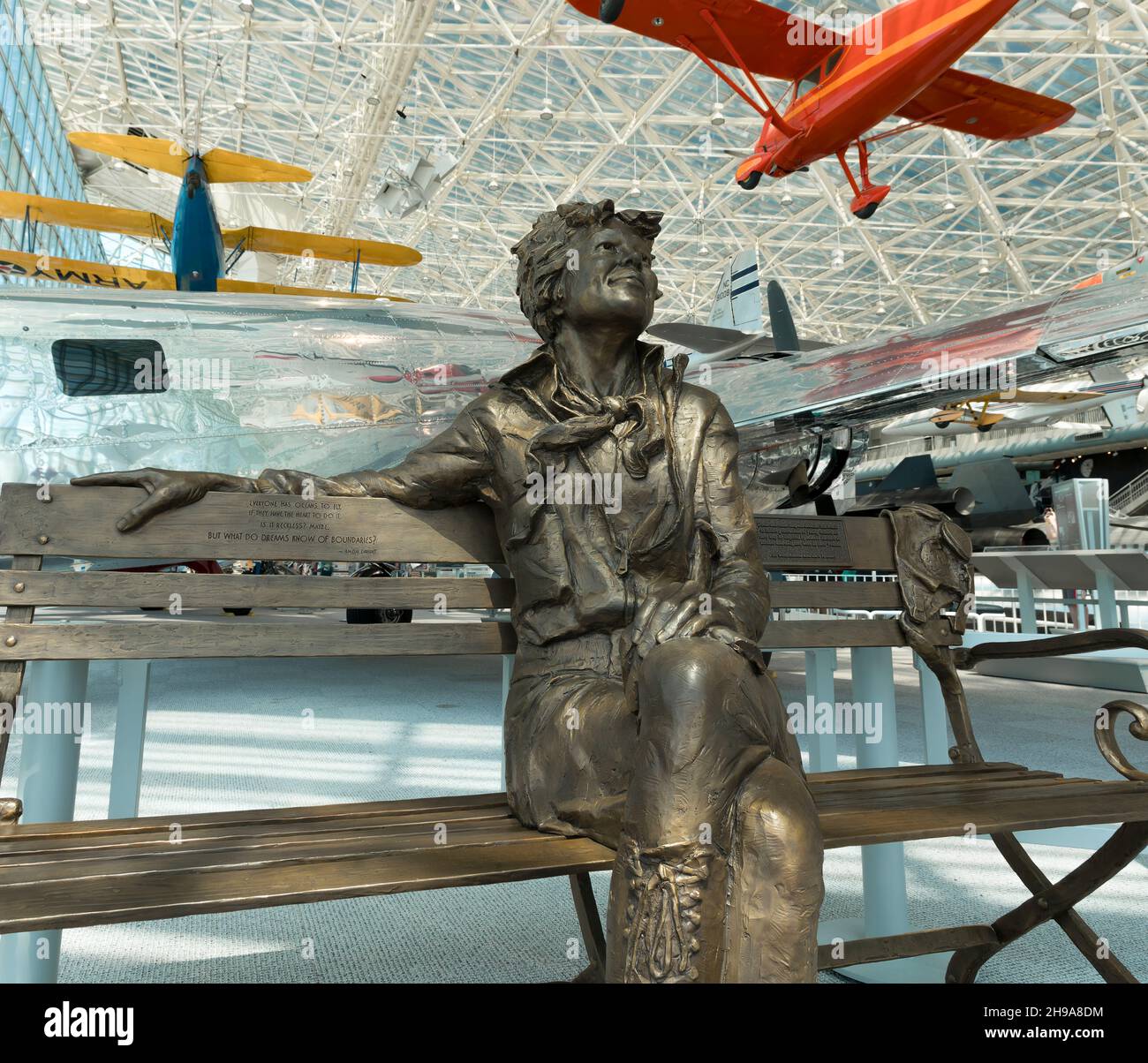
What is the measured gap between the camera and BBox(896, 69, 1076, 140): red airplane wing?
1102 centimetres

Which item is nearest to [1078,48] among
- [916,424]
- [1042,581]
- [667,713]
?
[916,424]

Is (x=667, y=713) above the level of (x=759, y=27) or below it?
below

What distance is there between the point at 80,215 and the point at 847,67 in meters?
8.97

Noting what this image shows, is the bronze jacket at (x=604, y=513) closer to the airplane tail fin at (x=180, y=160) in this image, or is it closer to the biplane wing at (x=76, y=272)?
the biplane wing at (x=76, y=272)

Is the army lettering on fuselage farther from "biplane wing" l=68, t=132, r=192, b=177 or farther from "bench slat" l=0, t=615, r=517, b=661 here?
"bench slat" l=0, t=615, r=517, b=661

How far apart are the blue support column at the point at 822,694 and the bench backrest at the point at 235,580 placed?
923 millimetres

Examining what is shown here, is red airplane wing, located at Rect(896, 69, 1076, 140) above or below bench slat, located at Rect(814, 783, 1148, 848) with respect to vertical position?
above

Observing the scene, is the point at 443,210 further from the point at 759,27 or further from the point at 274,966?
the point at 274,966

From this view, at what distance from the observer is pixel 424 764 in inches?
181

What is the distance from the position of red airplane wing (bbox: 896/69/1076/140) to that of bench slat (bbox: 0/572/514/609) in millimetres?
11264

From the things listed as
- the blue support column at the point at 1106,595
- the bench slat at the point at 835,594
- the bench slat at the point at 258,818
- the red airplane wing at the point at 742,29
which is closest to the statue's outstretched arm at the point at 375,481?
the bench slat at the point at 258,818

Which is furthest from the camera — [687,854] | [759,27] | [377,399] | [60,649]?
[759,27]

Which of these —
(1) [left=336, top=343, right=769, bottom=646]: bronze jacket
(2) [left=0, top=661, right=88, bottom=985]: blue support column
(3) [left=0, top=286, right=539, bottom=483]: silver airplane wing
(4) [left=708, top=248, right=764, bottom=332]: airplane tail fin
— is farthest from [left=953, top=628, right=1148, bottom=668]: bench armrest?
(4) [left=708, top=248, right=764, bottom=332]: airplane tail fin
